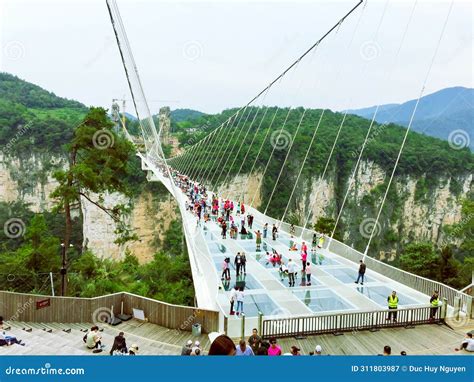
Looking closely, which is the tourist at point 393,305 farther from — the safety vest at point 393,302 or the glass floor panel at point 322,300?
the glass floor panel at point 322,300

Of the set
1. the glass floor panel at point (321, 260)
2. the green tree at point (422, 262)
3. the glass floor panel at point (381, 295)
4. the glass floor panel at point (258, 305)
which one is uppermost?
the glass floor panel at point (321, 260)

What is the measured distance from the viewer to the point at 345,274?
566 inches

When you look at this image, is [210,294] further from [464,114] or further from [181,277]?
[464,114]

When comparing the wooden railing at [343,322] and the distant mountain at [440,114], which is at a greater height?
the distant mountain at [440,114]

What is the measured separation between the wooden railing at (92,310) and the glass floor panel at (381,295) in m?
4.75

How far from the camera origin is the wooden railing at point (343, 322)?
9.88 metres

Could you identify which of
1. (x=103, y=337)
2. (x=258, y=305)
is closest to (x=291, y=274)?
(x=258, y=305)

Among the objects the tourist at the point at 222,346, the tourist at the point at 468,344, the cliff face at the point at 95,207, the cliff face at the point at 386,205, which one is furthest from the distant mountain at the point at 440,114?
the tourist at the point at 222,346

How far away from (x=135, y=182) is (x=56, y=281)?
35.3 m

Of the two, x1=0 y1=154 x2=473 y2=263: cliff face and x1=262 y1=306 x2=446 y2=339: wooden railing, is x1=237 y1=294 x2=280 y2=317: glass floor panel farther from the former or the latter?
x1=0 y1=154 x2=473 y2=263: cliff face

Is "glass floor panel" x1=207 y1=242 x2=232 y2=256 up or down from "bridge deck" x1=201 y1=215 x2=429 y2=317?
up

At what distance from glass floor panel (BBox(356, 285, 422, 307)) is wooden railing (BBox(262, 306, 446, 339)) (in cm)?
75

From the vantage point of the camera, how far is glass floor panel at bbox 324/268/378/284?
1374 cm

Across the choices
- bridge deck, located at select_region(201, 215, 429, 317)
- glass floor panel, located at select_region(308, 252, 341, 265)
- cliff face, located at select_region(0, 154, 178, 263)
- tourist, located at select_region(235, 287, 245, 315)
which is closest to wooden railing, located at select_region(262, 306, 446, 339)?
bridge deck, located at select_region(201, 215, 429, 317)
